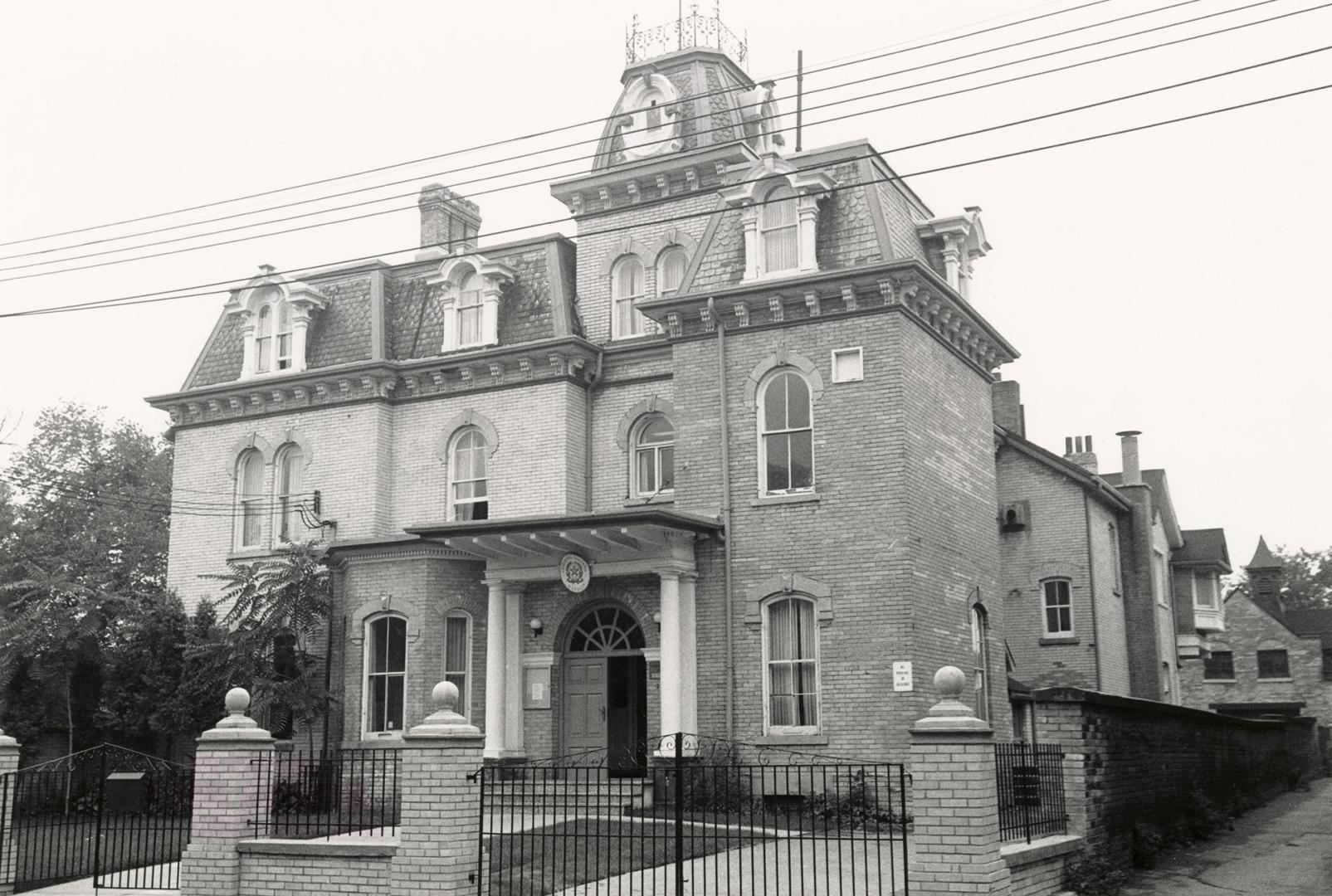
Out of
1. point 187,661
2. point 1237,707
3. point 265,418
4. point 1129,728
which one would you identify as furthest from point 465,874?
point 1237,707

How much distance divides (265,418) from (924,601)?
14.0 meters

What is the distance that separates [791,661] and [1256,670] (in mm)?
33092

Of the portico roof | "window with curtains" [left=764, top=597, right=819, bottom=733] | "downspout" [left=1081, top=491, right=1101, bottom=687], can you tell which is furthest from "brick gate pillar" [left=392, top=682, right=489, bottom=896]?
"downspout" [left=1081, top=491, right=1101, bottom=687]

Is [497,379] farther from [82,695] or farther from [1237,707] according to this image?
[1237,707]

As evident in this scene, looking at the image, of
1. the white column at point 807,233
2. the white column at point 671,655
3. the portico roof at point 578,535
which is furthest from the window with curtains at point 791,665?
the white column at point 807,233

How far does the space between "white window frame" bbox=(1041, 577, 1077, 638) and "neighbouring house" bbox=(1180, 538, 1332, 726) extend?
17.3m

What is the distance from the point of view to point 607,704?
2350 centimetres

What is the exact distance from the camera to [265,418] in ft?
92.3

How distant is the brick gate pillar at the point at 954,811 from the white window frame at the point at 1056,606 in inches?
819

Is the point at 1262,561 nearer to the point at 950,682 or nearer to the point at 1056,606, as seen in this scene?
the point at 1056,606

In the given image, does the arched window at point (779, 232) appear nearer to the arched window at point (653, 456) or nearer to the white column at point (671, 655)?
the arched window at point (653, 456)

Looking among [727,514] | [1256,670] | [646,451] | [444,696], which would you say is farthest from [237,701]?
[1256,670]

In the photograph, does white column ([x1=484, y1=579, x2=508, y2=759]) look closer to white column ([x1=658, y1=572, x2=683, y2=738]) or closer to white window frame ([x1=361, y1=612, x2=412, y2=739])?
white window frame ([x1=361, y1=612, x2=412, y2=739])

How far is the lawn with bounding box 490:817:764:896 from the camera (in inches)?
537
